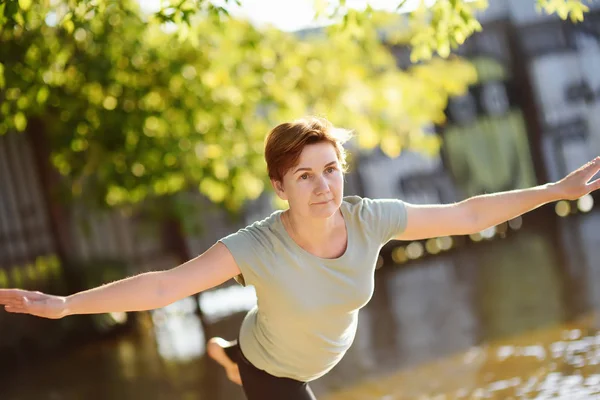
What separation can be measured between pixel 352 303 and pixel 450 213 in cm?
54

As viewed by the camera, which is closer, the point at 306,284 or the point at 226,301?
the point at 306,284

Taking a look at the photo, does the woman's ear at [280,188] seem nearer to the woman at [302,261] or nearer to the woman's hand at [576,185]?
the woman at [302,261]

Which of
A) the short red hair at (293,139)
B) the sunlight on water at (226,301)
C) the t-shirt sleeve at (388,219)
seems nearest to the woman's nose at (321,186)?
the short red hair at (293,139)

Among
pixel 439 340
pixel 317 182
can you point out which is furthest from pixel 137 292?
pixel 439 340

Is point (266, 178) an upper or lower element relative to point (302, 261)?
upper

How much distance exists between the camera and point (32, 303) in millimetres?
3457

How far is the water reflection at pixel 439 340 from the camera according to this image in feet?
22.3

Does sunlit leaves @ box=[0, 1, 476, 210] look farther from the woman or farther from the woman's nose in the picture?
the woman's nose

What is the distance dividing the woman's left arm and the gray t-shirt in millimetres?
80

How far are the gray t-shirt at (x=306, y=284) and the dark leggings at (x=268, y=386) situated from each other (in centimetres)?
3

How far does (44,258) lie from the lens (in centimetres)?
1274

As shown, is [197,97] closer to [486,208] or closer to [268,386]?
[268,386]

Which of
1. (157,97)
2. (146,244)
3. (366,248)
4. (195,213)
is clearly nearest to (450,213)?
(366,248)

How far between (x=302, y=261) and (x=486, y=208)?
2.61 feet
